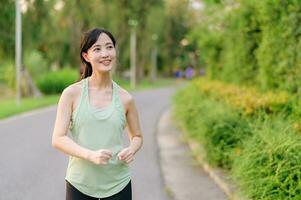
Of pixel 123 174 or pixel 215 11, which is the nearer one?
pixel 123 174

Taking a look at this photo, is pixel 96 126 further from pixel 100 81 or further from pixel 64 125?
pixel 100 81

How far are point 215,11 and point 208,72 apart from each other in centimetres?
351

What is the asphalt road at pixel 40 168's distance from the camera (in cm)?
678

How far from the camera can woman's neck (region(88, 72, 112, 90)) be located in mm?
2881

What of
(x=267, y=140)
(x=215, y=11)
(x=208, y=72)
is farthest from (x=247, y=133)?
(x=208, y=72)

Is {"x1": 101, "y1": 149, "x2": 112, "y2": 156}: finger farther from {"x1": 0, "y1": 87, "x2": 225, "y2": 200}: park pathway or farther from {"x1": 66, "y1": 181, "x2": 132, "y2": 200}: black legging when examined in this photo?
{"x1": 0, "y1": 87, "x2": 225, "y2": 200}: park pathway

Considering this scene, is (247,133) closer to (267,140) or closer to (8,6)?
(267,140)

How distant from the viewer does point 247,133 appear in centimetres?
736

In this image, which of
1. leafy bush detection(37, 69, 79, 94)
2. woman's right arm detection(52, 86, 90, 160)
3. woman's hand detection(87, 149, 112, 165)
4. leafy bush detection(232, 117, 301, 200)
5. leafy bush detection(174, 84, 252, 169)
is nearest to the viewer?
woman's hand detection(87, 149, 112, 165)

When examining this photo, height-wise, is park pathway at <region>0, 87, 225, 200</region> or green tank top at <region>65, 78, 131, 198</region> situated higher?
green tank top at <region>65, 78, 131, 198</region>

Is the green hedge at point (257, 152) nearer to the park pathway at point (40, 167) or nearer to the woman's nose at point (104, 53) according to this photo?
the park pathway at point (40, 167)

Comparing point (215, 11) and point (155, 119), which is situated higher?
point (215, 11)

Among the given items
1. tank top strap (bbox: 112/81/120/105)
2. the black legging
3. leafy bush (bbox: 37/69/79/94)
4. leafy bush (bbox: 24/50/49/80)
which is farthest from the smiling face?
leafy bush (bbox: 24/50/49/80)

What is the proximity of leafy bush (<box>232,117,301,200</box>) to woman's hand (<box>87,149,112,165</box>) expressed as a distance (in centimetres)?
271
